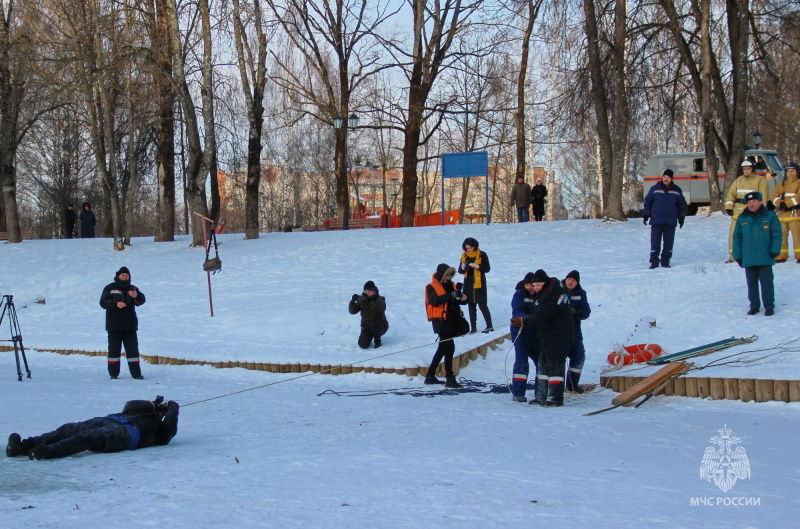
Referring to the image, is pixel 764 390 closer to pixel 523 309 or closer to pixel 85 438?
pixel 523 309

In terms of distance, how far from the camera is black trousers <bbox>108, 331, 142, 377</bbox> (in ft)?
37.5

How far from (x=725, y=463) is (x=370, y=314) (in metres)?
7.66

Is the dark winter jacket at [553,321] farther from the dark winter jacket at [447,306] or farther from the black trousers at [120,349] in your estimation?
the black trousers at [120,349]

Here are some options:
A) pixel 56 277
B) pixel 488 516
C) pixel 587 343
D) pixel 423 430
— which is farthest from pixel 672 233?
pixel 56 277

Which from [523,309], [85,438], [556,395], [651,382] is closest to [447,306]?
[523,309]

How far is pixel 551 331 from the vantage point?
8477 millimetres

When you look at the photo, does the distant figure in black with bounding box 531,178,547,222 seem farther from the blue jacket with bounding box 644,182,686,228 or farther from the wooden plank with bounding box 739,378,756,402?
the wooden plank with bounding box 739,378,756,402

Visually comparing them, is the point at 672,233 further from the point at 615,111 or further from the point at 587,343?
the point at 615,111

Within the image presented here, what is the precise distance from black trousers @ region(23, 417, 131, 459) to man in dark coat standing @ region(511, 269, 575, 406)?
4.22m

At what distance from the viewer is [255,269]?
20.0m

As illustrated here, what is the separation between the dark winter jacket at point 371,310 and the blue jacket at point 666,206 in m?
6.00

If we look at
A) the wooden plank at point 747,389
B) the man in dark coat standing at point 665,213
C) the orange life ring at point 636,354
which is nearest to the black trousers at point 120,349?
the orange life ring at point 636,354

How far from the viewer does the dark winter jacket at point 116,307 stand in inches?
453

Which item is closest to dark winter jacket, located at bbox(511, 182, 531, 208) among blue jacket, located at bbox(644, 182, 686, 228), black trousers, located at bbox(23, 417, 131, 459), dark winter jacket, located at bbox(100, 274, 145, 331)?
blue jacket, located at bbox(644, 182, 686, 228)
